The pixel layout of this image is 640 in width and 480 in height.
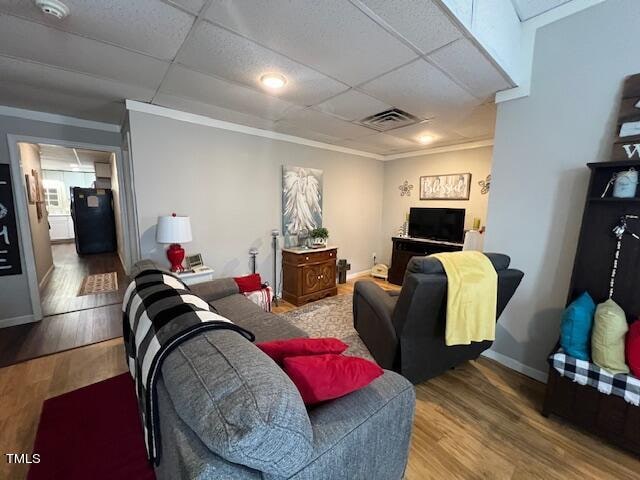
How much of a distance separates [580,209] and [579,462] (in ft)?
5.03

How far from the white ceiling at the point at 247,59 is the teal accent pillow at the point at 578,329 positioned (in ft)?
5.42

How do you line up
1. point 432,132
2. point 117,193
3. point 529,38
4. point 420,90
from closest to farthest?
point 529,38, point 420,90, point 432,132, point 117,193

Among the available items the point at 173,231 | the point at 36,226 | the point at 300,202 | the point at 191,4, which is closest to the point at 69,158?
the point at 36,226

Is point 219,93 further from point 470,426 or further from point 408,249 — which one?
point 408,249

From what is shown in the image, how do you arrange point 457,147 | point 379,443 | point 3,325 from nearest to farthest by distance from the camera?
point 379,443 < point 3,325 < point 457,147

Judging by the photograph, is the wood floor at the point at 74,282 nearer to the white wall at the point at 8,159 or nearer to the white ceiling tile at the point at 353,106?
the white wall at the point at 8,159

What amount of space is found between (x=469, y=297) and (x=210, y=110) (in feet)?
9.47

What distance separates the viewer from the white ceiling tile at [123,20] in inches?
50.8

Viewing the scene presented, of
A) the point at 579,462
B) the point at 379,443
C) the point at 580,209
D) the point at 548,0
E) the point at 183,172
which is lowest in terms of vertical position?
the point at 579,462

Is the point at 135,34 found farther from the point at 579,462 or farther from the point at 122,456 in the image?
the point at 579,462

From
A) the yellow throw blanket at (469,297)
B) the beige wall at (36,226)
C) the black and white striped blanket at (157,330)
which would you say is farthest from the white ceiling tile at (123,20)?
the beige wall at (36,226)

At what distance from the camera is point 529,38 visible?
1.93m

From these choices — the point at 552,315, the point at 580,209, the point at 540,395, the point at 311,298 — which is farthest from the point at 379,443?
the point at 311,298

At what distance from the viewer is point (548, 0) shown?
1736mm
